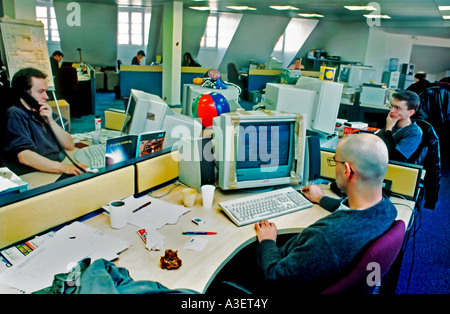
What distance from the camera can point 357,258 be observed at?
1.14m

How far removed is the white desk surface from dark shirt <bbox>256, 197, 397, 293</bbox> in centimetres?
27

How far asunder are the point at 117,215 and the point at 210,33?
1209 centimetres

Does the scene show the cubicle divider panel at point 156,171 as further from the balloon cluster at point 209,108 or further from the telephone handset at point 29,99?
the telephone handset at point 29,99

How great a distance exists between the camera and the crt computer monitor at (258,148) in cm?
194

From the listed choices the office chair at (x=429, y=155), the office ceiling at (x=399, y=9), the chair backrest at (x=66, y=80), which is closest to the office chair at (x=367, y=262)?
the office chair at (x=429, y=155)

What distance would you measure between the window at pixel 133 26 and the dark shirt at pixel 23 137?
10.3 m

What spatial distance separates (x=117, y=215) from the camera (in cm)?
157

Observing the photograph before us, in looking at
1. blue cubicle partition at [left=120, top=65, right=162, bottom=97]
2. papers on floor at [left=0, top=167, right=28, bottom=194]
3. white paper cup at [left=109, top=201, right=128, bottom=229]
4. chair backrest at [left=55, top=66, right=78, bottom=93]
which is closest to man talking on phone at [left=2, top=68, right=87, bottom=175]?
papers on floor at [left=0, top=167, right=28, bottom=194]

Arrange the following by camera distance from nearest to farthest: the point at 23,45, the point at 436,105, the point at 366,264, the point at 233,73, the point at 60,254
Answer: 1. the point at 366,264
2. the point at 60,254
3. the point at 23,45
4. the point at 436,105
5. the point at 233,73

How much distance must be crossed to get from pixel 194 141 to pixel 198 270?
0.84m

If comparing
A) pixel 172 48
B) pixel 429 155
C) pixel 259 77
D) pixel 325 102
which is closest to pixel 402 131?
pixel 429 155

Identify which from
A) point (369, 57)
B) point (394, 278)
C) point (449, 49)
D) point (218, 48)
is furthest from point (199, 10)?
point (394, 278)

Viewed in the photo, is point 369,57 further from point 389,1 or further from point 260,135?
point 260,135

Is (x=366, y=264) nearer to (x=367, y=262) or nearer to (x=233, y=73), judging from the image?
(x=367, y=262)
